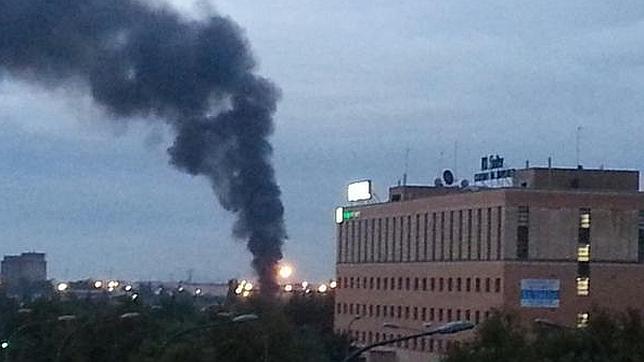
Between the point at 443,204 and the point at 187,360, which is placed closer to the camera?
the point at 187,360

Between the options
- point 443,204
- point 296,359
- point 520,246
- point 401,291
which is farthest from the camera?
point 401,291

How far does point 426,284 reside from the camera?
385 ft

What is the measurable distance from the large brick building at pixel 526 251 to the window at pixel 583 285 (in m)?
0.08

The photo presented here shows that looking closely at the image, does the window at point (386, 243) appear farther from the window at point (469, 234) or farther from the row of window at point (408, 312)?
the window at point (469, 234)

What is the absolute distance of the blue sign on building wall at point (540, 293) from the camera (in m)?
101

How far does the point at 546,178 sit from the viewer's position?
355 feet

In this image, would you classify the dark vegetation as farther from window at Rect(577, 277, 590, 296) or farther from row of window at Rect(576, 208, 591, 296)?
row of window at Rect(576, 208, 591, 296)

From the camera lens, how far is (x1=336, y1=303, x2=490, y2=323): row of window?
351ft

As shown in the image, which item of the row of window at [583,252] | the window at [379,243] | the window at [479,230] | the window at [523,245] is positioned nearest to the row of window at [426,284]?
the window at [379,243]

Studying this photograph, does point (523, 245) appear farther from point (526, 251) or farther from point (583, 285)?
point (583, 285)

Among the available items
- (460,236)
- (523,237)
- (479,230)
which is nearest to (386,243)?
(460,236)

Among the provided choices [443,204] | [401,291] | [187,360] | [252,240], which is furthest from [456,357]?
[401,291]

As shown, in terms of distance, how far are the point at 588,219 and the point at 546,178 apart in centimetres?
579

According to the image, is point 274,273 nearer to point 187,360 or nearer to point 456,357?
point 187,360
